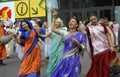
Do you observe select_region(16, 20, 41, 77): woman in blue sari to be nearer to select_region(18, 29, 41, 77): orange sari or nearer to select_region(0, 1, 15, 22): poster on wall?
select_region(18, 29, 41, 77): orange sari

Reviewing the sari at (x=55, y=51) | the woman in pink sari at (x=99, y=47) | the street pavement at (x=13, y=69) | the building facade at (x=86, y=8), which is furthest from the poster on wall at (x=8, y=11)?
the woman in pink sari at (x=99, y=47)

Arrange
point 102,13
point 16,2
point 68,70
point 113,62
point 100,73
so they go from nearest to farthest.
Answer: point 68,70 < point 100,73 < point 113,62 < point 102,13 < point 16,2

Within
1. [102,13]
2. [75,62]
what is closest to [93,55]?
[75,62]

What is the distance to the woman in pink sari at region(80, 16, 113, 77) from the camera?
8.51 metres

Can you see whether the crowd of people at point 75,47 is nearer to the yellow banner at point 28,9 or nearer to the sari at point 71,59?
the sari at point 71,59

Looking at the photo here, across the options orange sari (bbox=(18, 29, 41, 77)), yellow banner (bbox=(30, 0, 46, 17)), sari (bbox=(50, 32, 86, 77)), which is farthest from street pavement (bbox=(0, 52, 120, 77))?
yellow banner (bbox=(30, 0, 46, 17))

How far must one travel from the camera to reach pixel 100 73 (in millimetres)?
8500

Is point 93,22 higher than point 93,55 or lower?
higher

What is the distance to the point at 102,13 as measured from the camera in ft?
91.1

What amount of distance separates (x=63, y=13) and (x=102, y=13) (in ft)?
9.82

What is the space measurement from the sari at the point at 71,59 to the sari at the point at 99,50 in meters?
0.96

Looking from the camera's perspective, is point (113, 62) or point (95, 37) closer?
point (95, 37)

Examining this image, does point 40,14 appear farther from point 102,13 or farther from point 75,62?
point 75,62

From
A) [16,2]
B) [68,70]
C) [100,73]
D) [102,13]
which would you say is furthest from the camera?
[16,2]
